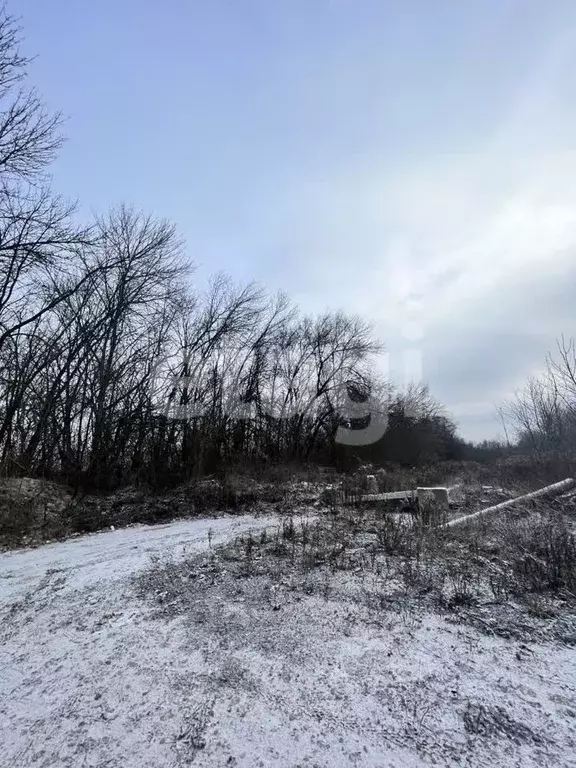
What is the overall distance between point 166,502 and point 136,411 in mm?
7300

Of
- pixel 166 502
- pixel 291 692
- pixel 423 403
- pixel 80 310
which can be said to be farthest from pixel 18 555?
pixel 423 403

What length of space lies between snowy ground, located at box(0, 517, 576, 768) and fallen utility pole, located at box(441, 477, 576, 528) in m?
3.79

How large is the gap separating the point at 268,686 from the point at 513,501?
24.7 ft

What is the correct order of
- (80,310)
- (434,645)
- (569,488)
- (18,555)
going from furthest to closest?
(80,310), (569,488), (18,555), (434,645)

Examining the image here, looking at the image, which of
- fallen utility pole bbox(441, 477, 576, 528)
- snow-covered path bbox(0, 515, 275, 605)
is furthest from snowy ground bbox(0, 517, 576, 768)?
fallen utility pole bbox(441, 477, 576, 528)

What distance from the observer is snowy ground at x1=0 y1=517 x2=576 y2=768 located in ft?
6.78

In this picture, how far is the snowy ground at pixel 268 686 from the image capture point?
2.07m

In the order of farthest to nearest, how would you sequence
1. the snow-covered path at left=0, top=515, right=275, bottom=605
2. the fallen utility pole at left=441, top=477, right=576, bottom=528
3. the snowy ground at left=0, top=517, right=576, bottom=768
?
the fallen utility pole at left=441, top=477, right=576, bottom=528 → the snow-covered path at left=0, top=515, right=275, bottom=605 → the snowy ground at left=0, top=517, right=576, bottom=768

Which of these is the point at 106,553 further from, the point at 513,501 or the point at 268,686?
the point at 513,501

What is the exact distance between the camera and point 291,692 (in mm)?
2498

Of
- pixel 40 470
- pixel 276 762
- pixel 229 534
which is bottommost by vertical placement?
pixel 276 762

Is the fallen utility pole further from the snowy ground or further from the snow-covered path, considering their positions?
the snowy ground

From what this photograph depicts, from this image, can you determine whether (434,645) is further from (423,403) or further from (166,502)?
(423,403)

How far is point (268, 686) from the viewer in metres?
2.56
